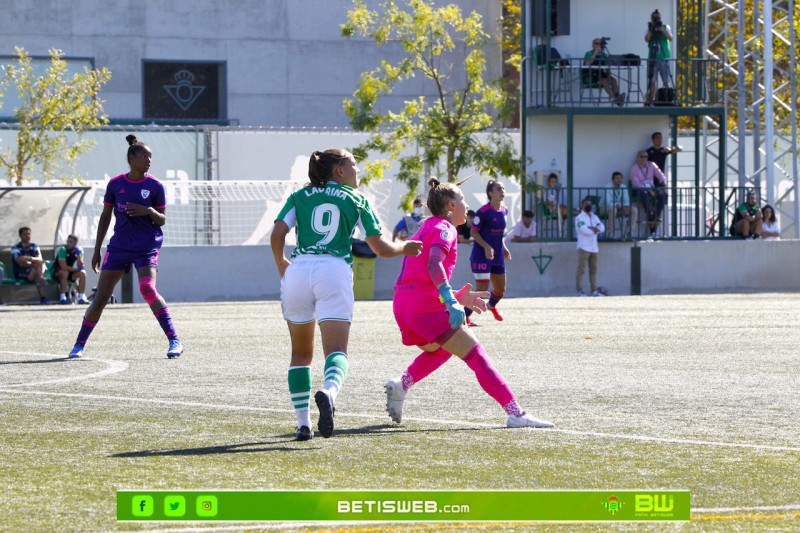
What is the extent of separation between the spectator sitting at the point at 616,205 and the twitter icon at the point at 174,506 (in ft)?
81.0

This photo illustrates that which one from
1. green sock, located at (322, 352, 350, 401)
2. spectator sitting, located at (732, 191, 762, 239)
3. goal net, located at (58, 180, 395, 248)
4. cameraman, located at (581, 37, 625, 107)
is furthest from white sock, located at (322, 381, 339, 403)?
cameraman, located at (581, 37, 625, 107)

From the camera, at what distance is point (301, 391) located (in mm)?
8125

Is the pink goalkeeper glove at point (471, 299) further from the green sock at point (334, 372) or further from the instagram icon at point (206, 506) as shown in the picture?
the instagram icon at point (206, 506)

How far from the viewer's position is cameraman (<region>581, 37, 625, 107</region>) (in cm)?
3098

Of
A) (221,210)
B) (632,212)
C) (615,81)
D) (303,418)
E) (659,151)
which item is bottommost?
(303,418)

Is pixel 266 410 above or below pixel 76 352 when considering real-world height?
below

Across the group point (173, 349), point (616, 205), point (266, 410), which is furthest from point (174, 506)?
point (616, 205)

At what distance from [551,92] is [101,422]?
78.9 ft

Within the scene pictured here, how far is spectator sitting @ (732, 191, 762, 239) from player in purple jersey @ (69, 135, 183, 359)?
63.3ft

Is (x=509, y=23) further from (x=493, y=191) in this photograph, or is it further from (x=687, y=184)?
(x=493, y=191)

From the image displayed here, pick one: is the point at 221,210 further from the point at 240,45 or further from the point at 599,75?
the point at 240,45

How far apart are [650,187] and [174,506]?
25828 millimetres

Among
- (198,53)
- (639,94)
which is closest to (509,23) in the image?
(198,53)

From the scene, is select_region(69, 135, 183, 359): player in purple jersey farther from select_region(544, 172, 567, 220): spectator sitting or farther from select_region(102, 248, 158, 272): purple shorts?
select_region(544, 172, 567, 220): spectator sitting
